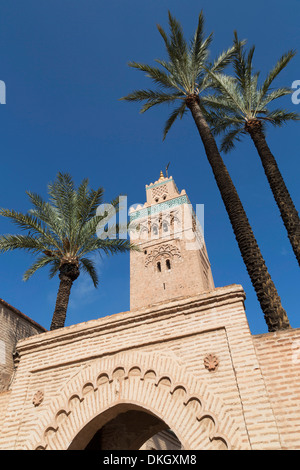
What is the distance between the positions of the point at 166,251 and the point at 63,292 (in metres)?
15.6

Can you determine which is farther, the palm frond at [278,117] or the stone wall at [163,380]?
the palm frond at [278,117]

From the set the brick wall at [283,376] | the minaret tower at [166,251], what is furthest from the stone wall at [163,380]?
the minaret tower at [166,251]

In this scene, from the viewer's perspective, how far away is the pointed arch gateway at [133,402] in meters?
4.29

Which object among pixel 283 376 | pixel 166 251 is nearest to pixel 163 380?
pixel 283 376

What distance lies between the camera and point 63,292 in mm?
9031

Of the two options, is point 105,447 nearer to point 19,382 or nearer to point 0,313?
point 19,382

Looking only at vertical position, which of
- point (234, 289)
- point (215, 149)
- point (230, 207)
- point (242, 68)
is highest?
point (242, 68)

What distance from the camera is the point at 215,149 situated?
8.52 meters

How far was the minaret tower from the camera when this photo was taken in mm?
22422

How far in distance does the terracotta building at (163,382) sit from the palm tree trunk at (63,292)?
2.26 metres

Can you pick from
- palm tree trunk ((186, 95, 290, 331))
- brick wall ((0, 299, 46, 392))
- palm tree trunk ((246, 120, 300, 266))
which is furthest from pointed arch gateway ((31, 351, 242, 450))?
brick wall ((0, 299, 46, 392))

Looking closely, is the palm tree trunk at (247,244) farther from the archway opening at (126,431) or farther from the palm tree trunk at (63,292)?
the palm tree trunk at (63,292)

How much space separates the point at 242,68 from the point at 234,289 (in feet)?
22.3
